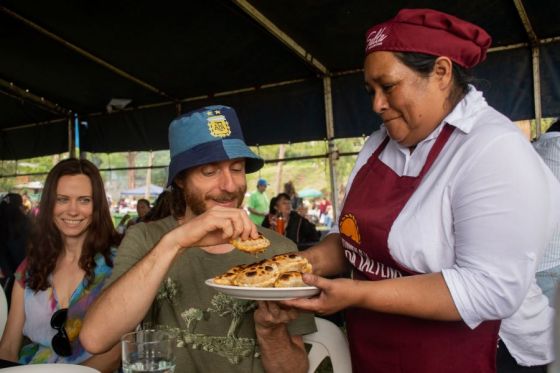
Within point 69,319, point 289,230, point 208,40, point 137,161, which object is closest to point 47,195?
point 69,319

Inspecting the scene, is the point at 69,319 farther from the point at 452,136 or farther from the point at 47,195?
the point at 452,136

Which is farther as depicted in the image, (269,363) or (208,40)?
(208,40)

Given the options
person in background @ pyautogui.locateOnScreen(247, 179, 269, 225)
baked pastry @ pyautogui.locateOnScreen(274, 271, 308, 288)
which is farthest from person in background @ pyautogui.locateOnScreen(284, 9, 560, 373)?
person in background @ pyautogui.locateOnScreen(247, 179, 269, 225)

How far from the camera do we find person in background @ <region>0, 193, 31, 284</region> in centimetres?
525

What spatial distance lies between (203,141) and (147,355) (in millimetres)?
1011

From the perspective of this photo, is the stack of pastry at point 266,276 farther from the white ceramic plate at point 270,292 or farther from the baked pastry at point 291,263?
the white ceramic plate at point 270,292

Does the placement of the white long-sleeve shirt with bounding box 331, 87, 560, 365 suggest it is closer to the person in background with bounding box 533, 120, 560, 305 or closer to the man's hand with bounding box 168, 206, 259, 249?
the man's hand with bounding box 168, 206, 259, 249

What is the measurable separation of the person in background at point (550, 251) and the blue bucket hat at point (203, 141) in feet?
5.08

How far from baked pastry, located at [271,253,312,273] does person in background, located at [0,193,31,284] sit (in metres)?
4.33

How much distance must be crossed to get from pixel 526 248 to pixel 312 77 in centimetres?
605

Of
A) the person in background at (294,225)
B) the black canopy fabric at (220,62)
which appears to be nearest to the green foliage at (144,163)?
the black canopy fabric at (220,62)

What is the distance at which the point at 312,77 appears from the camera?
280 inches

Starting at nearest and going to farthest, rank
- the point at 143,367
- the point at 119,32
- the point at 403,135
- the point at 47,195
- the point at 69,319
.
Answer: the point at 143,367 < the point at 403,135 < the point at 69,319 < the point at 47,195 < the point at 119,32

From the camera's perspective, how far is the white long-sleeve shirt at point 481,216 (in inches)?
52.9
